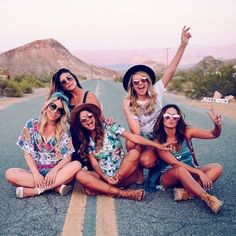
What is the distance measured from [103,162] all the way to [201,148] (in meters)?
3.42

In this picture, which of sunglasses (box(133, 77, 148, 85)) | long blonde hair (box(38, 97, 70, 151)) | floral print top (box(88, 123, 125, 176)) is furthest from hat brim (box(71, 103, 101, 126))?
sunglasses (box(133, 77, 148, 85))

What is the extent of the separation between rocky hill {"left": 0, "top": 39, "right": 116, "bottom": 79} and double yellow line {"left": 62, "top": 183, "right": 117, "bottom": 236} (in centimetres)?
13658

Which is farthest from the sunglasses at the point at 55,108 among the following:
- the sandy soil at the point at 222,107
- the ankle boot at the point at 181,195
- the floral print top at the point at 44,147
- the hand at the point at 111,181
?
the sandy soil at the point at 222,107

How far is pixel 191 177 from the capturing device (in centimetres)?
509

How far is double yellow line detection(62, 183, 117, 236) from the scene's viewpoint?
4.28 m

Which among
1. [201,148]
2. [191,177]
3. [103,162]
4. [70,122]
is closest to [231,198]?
[191,177]

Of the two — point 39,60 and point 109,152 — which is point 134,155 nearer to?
point 109,152

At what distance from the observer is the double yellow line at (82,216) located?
4.28 metres

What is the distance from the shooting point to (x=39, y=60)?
153m

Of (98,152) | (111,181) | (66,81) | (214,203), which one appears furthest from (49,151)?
(214,203)

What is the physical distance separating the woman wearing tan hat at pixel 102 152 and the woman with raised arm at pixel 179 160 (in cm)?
18

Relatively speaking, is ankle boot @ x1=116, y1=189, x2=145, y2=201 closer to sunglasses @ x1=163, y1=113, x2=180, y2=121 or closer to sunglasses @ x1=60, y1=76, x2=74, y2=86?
sunglasses @ x1=163, y1=113, x2=180, y2=121

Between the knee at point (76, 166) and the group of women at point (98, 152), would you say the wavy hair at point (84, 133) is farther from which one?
the knee at point (76, 166)

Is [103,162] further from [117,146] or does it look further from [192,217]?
[192,217]
